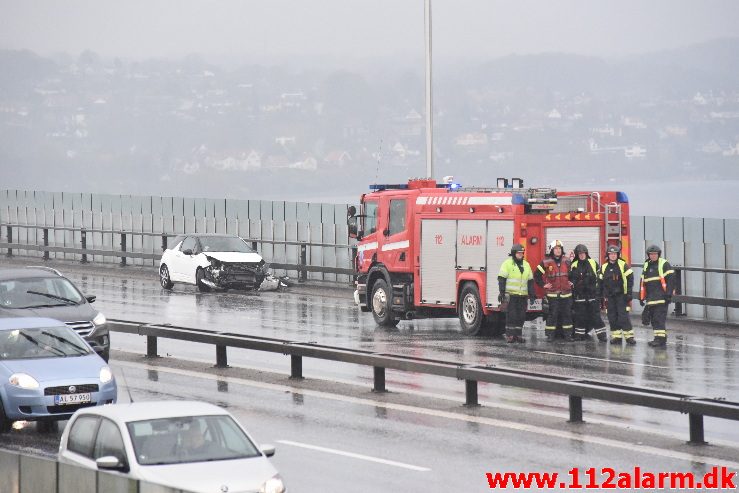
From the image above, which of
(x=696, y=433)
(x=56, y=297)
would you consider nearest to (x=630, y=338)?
(x=56, y=297)

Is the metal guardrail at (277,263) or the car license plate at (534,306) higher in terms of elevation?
the metal guardrail at (277,263)

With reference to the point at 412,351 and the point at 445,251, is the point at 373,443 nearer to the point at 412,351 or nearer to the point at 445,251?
the point at 412,351

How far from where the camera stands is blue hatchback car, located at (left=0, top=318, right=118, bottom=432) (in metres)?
17.2

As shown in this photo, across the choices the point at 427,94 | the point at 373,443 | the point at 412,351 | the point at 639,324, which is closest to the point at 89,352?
the point at 373,443

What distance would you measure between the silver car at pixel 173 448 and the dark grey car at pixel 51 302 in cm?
986

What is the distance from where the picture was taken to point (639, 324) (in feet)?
103

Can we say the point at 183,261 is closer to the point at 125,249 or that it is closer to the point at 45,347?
the point at 125,249

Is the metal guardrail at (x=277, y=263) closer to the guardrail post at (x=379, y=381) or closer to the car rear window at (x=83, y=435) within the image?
the guardrail post at (x=379, y=381)

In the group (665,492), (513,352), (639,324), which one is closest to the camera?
(665,492)

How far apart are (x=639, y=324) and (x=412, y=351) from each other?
7.35 meters

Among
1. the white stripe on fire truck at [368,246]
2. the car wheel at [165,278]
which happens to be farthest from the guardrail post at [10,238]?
the white stripe on fire truck at [368,246]

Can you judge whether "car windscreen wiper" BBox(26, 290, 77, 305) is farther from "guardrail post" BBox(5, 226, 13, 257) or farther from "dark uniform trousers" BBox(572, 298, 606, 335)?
"guardrail post" BBox(5, 226, 13, 257)

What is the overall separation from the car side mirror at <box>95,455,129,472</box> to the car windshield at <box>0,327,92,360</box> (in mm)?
6652

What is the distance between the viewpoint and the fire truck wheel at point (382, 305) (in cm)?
3041
